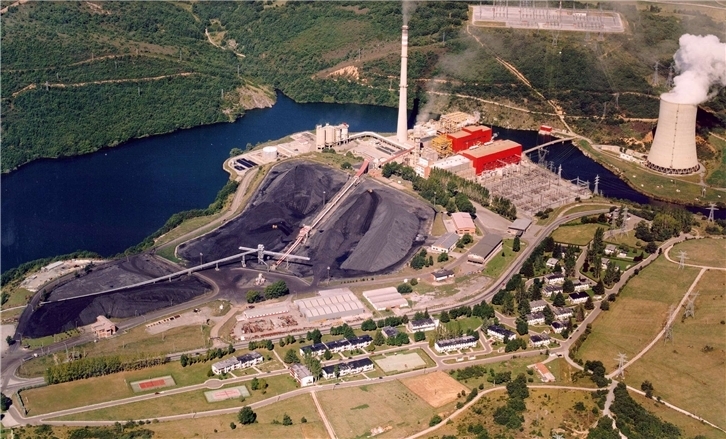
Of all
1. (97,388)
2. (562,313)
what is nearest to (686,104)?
(562,313)

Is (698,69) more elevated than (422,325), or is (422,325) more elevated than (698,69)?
(698,69)

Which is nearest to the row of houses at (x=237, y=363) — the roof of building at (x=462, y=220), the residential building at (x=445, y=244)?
the residential building at (x=445, y=244)

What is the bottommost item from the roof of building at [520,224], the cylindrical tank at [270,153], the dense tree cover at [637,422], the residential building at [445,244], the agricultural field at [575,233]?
the dense tree cover at [637,422]

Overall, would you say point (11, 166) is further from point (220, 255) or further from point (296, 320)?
point (296, 320)

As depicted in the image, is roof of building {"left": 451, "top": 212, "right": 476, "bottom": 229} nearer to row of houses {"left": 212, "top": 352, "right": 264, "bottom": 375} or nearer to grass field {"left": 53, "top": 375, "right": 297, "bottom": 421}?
row of houses {"left": 212, "top": 352, "right": 264, "bottom": 375}

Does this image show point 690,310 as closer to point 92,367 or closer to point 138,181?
point 92,367

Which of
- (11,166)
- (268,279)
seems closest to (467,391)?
(268,279)

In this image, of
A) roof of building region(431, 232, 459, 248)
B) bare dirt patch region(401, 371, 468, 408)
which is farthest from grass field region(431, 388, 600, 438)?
roof of building region(431, 232, 459, 248)

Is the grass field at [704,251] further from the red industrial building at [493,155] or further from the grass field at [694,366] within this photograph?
the red industrial building at [493,155]
